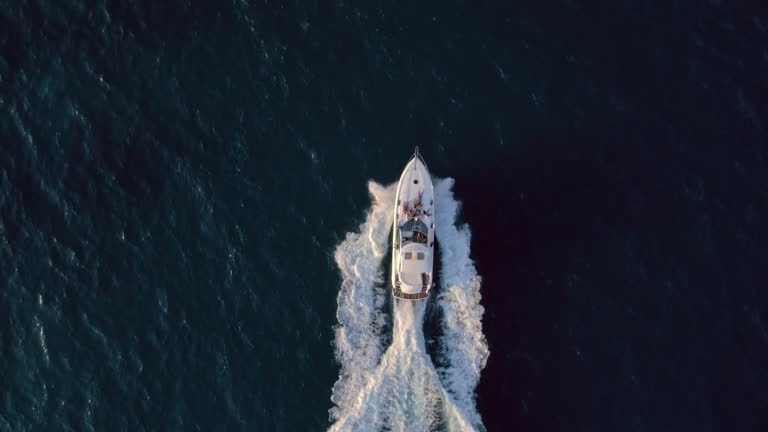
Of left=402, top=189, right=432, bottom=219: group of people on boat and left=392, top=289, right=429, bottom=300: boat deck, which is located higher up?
left=402, top=189, right=432, bottom=219: group of people on boat

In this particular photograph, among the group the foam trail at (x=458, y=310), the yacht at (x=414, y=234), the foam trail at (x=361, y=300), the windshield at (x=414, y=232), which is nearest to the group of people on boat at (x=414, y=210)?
the yacht at (x=414, y=234)

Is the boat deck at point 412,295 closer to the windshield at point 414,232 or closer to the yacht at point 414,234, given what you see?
the yacht at point 414,234

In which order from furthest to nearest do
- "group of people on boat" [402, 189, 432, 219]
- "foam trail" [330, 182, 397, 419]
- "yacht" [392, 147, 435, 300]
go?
"group of people on boat" [402, 189, 432, 219]
"yacht" [392, 147, 435, 300]
"foam trail" [330, 182, 397, 419]

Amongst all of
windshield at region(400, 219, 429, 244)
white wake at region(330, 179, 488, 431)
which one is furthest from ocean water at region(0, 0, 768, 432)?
windshield at region(400, 219, 429, 244)

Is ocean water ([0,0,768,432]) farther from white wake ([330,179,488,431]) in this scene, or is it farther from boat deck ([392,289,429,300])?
boat deck ([392,289,429,300])

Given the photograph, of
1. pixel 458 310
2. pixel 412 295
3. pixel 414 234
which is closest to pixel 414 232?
pixel 414 234

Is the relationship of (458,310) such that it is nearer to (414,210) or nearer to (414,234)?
(414,234)

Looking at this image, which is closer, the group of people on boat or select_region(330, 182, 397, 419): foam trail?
select_region(330, 182, 397, 419): foam trail
